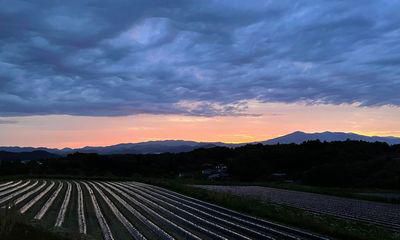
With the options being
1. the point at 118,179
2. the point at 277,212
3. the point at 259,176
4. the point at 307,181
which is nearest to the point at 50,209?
the point at 277,212

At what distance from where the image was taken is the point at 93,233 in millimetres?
17750

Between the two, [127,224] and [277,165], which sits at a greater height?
[277,165]

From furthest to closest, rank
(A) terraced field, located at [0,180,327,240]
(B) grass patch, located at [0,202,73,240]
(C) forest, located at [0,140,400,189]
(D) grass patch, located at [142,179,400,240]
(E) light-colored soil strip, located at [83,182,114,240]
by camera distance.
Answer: (C) forest, located at [0,140,400,189] → (D) grass patch, located at [142,179,400,240] → (A) terraced field, located at [0,180,327,240] → (E) light-colored soil strip, located at [83,182,114,240] → (B) grass patch, located at [0,202,73,240]

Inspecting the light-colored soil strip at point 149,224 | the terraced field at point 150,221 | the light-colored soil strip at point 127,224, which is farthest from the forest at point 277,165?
the light-colored soil strip at point 127,224

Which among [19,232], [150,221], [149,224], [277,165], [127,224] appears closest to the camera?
[19,232]

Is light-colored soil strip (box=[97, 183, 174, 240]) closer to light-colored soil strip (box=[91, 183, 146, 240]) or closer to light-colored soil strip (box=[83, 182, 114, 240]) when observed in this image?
light-colored soil strip (box=[91, 183, 146, 240])

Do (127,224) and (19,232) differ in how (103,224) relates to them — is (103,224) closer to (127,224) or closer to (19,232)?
(127,224)

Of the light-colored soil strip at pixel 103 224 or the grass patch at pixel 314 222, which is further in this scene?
the grass patch at pixel 314 222

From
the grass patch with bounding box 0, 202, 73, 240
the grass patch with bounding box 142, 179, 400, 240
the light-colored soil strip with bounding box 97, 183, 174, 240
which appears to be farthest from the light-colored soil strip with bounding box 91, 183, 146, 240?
the grass patch with bounding box 142, 179, 400, 240

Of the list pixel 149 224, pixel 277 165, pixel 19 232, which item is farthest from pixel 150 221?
pixel 277 165

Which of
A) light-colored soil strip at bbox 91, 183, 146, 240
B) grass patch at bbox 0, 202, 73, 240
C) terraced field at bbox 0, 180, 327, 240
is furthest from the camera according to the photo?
terraced field at bbox 0, 180, 327, 240

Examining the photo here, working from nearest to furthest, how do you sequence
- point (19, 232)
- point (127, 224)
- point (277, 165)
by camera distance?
point (19, 232)
point (127, 224)
point (277, 165)

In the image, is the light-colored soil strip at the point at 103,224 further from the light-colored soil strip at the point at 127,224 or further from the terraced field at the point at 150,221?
the light-colored soil strip at the point at 127,224

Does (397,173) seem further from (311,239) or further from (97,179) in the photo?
(311,239)
